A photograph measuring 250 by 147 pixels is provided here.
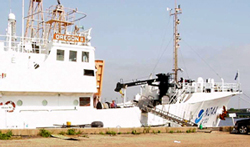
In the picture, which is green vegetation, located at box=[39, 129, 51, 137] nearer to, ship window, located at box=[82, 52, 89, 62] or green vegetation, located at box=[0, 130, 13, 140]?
green vegetation, located at box=[0, 130, 13, 140]

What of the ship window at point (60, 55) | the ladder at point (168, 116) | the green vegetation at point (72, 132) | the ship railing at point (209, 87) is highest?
the ship window at point (60, 55)

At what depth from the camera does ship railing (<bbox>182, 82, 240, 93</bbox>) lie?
25714 mm

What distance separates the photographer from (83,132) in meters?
16.2

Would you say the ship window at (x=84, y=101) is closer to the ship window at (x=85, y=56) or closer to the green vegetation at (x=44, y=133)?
the ship window at (x=85, y=56)

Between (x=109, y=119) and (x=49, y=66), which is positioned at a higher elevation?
(x=49, y=66)

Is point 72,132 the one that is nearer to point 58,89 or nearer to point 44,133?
point 44,133

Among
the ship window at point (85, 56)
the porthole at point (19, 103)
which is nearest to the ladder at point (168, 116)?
the ship window at point (85, 56)

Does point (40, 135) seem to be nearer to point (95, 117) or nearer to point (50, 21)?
point (95, 117)

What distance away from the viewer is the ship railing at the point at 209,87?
84.4 ft

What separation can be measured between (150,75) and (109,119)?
8479 millimetres

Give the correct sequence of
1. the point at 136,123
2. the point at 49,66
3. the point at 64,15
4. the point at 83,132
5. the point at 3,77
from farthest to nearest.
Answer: the point at 64,15
the point at 136,123
the point at 49,66
the point at 3,77
the point at 83,132

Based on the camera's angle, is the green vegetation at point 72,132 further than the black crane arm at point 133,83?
No

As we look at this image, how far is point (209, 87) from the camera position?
26109 millimetres

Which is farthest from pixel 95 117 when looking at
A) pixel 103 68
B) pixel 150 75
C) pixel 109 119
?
pixel 150 75
